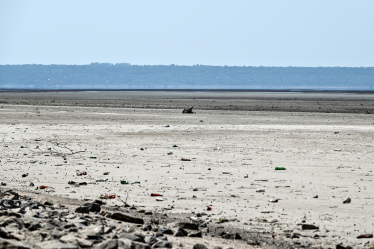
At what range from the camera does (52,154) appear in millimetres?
15164

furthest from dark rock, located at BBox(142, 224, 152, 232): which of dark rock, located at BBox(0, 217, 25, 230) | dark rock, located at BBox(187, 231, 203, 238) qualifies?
dark rock, located at BBox(0, 217, 25, 230)

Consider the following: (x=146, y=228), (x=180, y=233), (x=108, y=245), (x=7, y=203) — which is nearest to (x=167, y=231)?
(x=180, y=233)

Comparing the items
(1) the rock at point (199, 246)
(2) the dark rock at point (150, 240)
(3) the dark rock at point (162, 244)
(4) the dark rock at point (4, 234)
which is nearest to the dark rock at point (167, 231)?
(2) the dark rock at point (150, 240)

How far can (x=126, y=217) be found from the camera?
320 inches

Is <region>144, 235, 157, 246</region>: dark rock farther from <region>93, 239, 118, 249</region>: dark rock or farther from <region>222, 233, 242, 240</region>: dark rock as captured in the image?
<region>222, 233, 242, 240</region>: dark rock

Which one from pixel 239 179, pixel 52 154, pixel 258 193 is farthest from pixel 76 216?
pixel 52 154

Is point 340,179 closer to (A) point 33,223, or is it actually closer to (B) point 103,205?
(B) point 103,205

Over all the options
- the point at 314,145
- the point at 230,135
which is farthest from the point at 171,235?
the point at 230,135

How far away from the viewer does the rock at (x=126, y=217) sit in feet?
26.5

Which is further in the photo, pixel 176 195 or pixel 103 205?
pixel 176 195

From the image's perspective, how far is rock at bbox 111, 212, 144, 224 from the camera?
8.09 metres

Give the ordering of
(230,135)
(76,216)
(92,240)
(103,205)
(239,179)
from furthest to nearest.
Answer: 1. (230,135)
2. (239,179)
3. (103,205)
4. (76,216)
5. (92,240)

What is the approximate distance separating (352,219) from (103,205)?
3843 mm

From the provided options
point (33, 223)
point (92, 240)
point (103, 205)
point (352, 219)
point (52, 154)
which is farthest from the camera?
point (52, 154)
